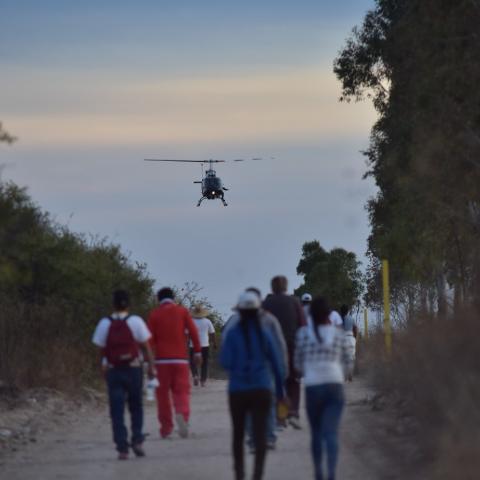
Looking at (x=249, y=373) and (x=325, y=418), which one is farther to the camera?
(x=249, y=373)

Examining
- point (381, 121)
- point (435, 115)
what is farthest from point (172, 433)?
point (381, 121)

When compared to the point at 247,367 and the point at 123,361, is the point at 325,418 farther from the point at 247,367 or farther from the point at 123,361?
the point at 123,361

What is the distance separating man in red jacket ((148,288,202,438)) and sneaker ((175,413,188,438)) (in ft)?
0.19

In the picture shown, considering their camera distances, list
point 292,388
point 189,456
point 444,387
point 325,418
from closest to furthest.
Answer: point 325,418
point 444,387
point 189,456
point 292,388

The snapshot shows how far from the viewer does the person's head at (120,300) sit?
1884 centimetres

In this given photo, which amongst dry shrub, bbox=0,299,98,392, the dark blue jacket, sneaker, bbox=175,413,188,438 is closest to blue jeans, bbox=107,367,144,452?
sneaker, bbox=175,413,188,438

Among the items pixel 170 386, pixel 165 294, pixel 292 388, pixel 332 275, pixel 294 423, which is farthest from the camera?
pixel 332 275

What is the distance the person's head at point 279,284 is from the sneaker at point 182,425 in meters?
2.14

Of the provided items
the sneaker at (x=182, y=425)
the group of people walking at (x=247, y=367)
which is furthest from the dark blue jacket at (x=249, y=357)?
the sneaker at (x=182, y=425)

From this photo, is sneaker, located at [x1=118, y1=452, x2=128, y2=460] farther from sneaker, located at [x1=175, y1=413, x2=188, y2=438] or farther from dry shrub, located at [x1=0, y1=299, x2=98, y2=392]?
dry shrub, located at [x1=0, y1=299, x2=98, y2=392]

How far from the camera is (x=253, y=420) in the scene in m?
15.1

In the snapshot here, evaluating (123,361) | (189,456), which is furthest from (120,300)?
(189,456)

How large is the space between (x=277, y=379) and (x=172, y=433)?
7342mm

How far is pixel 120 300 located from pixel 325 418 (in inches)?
183
